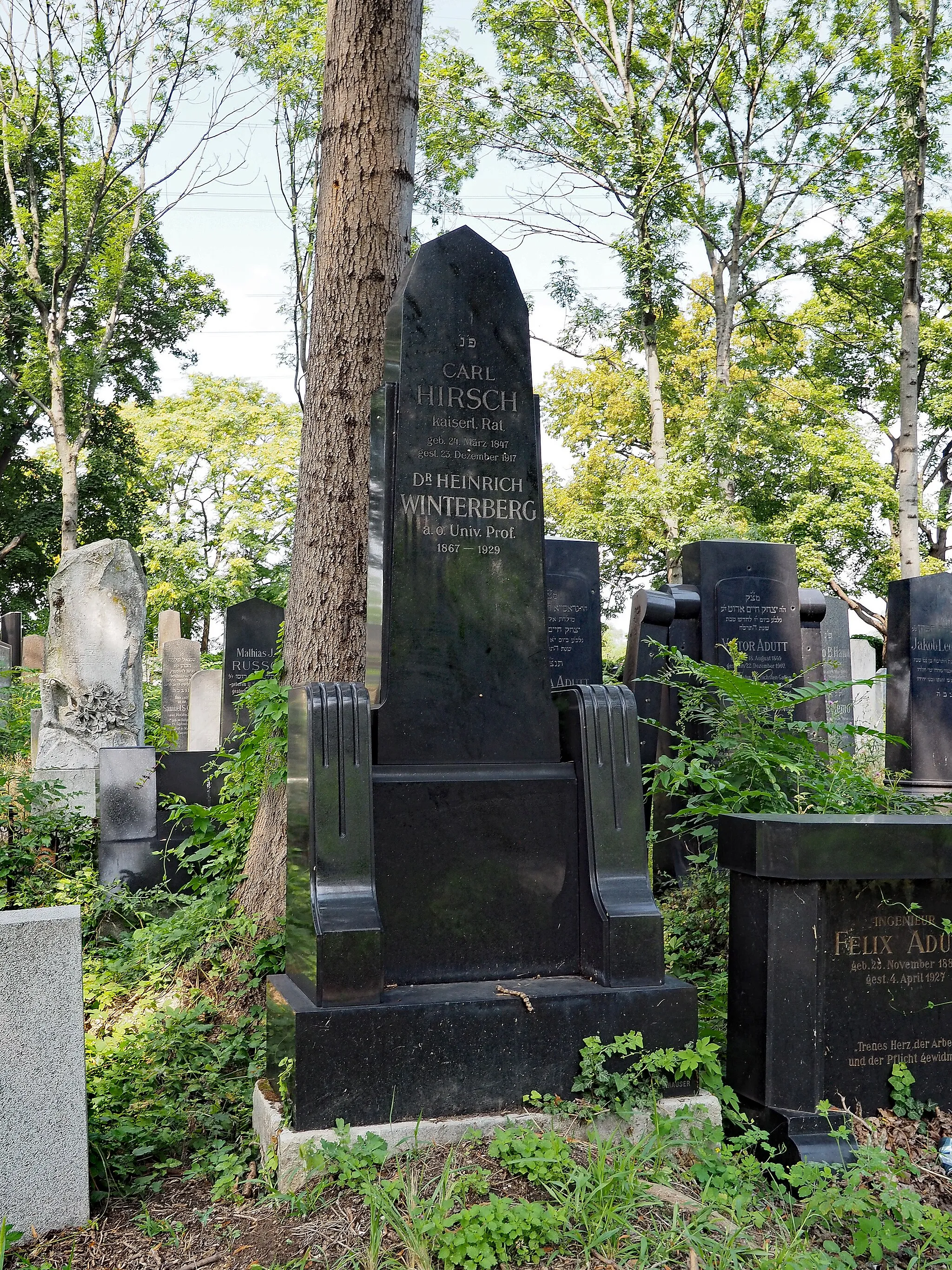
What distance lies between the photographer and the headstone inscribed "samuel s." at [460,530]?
4270 mm

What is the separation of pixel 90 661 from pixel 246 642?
192 centimetres

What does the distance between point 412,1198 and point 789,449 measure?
20.2 metres

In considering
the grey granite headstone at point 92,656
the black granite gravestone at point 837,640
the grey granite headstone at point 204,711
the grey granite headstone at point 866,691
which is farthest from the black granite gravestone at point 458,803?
the grey granite headstone at point 866,691

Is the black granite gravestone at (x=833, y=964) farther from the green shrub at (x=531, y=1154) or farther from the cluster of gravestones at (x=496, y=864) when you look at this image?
the green shrub at (x=531, y=1154)

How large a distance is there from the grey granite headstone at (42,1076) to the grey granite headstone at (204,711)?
1243 centimetres

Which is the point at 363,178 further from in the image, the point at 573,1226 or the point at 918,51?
the point at 918,51

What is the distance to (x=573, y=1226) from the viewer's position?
120 inches

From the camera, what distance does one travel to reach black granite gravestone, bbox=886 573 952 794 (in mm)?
10844

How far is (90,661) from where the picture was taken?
11.1 m

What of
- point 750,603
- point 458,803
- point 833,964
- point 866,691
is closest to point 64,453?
point 750,603

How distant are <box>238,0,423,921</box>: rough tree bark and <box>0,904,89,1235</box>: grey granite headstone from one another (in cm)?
257

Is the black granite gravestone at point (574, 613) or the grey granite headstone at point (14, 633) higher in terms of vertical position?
the grey granite headstone at point (14, 633)

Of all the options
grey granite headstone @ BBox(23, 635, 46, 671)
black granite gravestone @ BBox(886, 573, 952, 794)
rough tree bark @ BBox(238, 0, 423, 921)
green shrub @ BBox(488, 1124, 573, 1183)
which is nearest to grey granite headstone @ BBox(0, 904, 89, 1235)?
green shrub @ BBox(488, 1124, 573, 1183)

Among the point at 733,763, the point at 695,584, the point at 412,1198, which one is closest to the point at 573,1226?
the point at 412,1198
